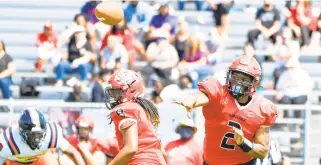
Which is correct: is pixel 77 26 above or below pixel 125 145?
above

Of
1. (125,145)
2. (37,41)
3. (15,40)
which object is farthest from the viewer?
(15,40)

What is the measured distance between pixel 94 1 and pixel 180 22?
5.33 ft

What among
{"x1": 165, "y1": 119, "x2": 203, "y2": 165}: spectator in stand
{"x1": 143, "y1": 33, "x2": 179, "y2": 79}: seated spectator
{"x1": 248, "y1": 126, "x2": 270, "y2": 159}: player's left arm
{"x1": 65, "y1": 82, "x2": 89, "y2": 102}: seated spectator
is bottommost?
{"x1": 165, "y1": 119, "x2": 203, "y2": 165}: spectator in stand

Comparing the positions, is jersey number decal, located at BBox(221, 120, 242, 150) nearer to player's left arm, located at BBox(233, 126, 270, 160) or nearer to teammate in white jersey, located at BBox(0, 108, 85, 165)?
player's left arm, located at BBox(233, 126, 270, 160)

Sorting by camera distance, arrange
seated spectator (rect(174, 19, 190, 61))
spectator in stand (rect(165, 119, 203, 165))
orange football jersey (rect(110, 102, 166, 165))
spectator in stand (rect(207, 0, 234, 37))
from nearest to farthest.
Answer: orange football jersey (rect(110, 102, 166, 165)) < spectator in stand (rect(165, 119, 203, 165)) < seated spectator (rect(174, 19, 190, 61)) < spectator in stand (rect(207, 0, 234, 37))

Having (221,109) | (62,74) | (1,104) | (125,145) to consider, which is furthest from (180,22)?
(125,145)

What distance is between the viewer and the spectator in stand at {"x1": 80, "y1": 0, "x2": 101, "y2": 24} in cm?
1398

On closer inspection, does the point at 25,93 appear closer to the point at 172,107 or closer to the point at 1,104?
the point at 1,104

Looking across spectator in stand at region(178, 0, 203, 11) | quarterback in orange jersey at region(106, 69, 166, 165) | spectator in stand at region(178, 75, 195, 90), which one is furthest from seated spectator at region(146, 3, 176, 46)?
quarterback in orange jersey at region(106, 69, 166, 165)

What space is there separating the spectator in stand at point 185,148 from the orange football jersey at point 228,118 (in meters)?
2.28

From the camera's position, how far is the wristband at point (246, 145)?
7137mm

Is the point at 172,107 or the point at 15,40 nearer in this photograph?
the point at 172,107

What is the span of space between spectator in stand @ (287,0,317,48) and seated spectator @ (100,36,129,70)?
2.60m

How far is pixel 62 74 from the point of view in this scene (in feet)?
43.8
